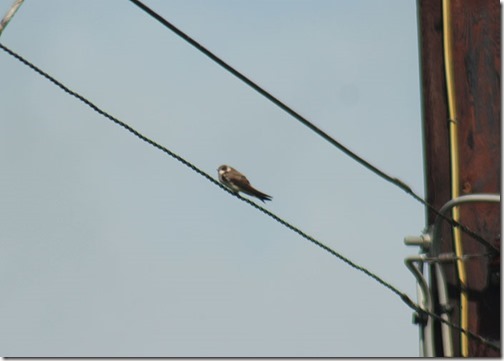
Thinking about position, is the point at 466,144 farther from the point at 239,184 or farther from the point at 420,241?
the point at 239,184

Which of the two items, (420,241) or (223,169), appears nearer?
(420,241)

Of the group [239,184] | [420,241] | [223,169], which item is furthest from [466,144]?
[223,169]

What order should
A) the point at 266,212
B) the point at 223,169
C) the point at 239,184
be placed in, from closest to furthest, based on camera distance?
the point at 266,212 < the point at 239,184 < the point at 223,169

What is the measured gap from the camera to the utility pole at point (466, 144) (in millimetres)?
9039

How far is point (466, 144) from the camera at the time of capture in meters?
9.27

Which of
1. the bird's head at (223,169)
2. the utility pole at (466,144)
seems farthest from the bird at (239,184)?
the utility pole at (466,144)

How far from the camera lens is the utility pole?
9.04 meters

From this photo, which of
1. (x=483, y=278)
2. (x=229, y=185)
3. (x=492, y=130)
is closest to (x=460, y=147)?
(x=492, y=130)

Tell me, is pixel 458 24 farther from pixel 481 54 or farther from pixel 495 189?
pixel 495 189

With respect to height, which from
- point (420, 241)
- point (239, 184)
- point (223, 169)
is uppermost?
point (223, 169)

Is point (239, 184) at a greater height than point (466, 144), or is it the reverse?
point (239, 184)

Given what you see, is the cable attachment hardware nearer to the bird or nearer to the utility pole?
the utility pole

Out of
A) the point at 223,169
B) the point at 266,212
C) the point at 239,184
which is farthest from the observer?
the point at 223,169

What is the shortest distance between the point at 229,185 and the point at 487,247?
5.35 m
